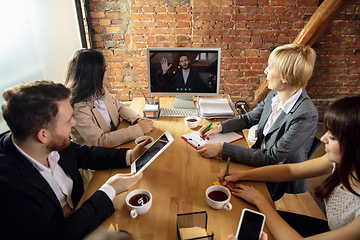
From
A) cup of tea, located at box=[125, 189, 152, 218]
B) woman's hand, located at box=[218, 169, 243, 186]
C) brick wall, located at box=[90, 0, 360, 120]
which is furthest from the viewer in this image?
brick wall, located at box=[90, 0, 360, 120]

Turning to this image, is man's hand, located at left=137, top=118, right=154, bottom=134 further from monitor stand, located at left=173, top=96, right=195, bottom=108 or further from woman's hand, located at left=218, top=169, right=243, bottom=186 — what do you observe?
woman's hand, located at left=218, top=169, right=243, bottom=186

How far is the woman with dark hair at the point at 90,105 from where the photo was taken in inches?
60.9

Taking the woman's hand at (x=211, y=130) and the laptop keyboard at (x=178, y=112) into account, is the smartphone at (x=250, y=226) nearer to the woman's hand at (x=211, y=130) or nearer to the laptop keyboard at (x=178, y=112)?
the woman's hand at (x=211, y=130)

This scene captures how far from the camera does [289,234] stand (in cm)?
91

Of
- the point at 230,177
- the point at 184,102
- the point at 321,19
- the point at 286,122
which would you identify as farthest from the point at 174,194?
the point at 321,19

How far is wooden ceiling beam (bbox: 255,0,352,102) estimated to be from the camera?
2.39 m

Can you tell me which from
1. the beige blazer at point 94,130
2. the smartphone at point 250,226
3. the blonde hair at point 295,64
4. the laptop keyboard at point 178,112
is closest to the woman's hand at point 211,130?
the laptop keyboard at point 178,112

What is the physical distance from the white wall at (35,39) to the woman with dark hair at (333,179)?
65.5 inches

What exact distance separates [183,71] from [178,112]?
1.19 ft

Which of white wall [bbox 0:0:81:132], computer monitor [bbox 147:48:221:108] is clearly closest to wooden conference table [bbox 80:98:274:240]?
computer monitor [bbox 147:48:221:108]

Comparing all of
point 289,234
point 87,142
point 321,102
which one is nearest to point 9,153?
point 87,142

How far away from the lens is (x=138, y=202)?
→ 1005 millimetres

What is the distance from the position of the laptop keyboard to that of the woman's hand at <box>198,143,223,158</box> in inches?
23.3

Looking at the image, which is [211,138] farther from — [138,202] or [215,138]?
[138,202]
